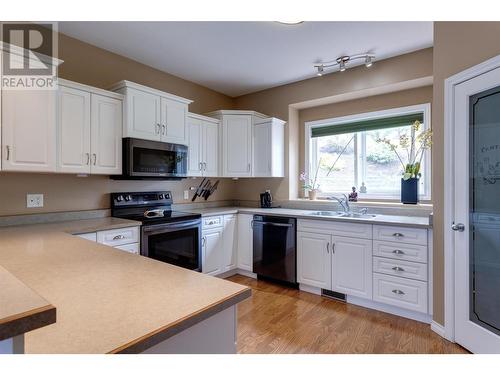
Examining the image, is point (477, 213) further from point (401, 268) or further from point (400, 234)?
point (401, 268)

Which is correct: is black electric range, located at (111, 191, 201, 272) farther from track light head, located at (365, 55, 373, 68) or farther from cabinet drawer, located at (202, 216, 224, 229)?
track light head, located at (365, 55, 373, 68)

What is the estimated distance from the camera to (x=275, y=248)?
10.9 feet

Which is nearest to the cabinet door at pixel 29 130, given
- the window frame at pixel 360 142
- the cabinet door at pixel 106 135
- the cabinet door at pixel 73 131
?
the cabinet door at pixel 73 131

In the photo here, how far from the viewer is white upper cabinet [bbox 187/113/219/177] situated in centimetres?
351

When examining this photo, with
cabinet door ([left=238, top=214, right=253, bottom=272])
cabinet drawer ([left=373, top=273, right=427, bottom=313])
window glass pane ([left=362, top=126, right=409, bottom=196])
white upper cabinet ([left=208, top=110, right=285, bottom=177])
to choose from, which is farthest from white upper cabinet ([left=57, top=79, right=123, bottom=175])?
window glass pane ([left=362, top=126, right=409, bottom=196])

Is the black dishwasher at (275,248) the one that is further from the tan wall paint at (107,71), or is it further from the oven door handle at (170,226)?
the tan wall paint at (107,71)

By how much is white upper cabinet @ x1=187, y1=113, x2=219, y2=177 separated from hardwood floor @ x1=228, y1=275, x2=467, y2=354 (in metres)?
1.69

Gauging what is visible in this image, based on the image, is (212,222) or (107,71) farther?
(212,222)

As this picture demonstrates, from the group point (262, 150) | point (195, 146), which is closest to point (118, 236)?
point (195, 146)

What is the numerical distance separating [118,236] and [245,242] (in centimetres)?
163

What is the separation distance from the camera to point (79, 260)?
1342 millimetres

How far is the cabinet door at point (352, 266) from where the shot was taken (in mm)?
2701
